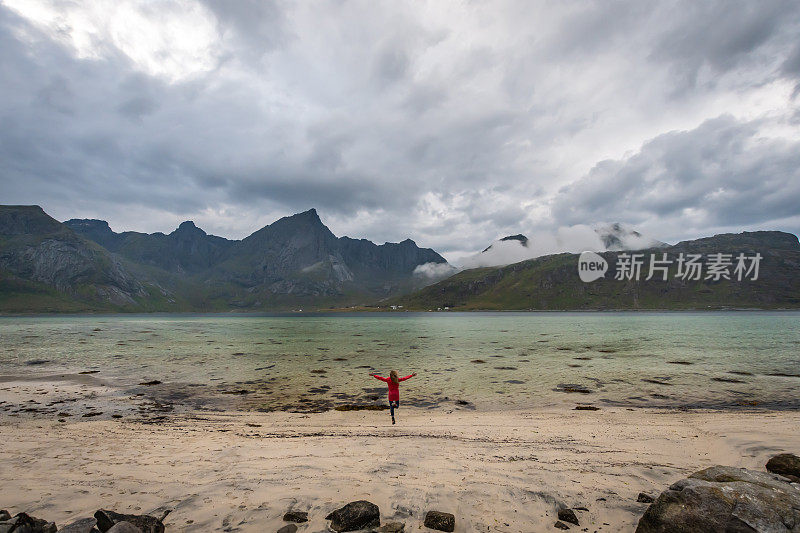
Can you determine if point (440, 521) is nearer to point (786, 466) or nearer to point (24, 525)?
point (24, 525)

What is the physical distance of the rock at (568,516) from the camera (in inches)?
342

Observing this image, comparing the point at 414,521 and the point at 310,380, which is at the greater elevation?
the point at 414,521

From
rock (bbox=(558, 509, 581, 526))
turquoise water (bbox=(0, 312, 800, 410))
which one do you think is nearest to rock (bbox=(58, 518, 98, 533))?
rock (bbox=(558, 509, 581, 526))

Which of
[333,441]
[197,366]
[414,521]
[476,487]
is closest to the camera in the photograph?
[414,521]

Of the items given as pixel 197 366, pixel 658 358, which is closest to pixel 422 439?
pixel 197 366

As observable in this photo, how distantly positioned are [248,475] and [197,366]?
4030 cm

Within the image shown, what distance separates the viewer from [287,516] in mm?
8789

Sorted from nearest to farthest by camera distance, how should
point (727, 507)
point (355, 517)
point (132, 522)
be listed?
point (727, 507)
point (132, 522)
point (355, 517)

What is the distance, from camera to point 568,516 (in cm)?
880

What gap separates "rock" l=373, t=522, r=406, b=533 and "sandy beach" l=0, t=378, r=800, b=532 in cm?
37

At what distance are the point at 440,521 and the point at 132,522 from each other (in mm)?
7003

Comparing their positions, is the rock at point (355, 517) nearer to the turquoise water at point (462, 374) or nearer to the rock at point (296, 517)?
the rock at point (296, 517)

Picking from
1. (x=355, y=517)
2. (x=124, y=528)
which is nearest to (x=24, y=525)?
(x=124, y=528)

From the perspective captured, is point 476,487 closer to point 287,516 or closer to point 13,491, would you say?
point 287,516
